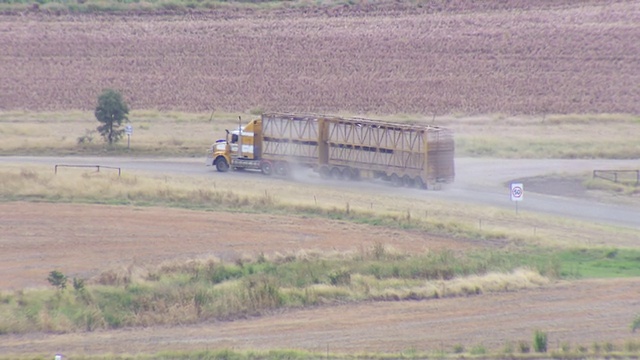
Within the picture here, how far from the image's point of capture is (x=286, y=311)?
1019 inches

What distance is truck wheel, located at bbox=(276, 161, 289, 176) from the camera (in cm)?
4981

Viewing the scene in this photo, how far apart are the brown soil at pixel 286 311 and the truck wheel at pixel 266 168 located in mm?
11142

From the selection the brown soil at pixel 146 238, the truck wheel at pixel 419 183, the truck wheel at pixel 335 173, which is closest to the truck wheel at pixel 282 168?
the truck wheel at pixel 335 173

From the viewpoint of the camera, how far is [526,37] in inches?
3430

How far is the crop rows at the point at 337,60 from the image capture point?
75.8m

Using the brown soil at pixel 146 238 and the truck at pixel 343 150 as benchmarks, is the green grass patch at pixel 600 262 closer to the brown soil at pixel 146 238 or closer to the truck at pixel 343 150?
the brown soil at pixel 146 238

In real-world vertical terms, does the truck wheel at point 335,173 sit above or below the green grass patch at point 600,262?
above

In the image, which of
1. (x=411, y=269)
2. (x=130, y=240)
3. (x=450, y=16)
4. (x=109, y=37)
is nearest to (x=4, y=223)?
(x=130, y=240)

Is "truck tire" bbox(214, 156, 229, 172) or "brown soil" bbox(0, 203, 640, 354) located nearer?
"brown soil" bbox(0, 203, 640, 354)

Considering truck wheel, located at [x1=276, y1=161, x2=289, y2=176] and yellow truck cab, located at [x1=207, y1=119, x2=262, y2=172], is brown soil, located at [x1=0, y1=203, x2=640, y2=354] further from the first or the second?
yellow truck cab, located at [x1=207, y1=119, x2=262, y2=172]

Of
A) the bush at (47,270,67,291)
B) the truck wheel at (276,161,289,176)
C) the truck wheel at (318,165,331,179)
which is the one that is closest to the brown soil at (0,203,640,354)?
the bush at (47,270,67,291)

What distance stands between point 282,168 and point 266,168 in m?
0.89

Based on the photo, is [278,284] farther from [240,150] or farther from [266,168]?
[240,150]

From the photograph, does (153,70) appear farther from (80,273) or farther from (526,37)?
(80,273)
